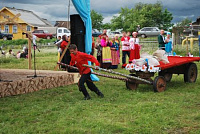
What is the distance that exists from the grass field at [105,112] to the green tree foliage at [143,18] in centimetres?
4429

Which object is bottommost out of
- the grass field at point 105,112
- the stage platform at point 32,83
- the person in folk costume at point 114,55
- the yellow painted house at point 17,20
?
the grass field at point 105,112

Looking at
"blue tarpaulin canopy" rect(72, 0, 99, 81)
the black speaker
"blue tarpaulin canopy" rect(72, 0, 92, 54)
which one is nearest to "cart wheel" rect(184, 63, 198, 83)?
"blue tarpaulin canopy" rect(72, 0, 99, 81)

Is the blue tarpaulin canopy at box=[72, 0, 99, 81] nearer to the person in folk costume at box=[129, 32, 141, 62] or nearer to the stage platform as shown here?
the stage platform

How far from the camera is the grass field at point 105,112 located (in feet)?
19.6

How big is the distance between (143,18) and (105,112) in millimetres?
50152

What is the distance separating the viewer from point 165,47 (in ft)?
50.7

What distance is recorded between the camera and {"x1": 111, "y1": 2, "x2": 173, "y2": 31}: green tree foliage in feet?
182

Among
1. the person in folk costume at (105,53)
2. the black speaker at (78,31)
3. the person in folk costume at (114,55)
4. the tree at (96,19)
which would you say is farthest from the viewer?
the tree at (96,19)

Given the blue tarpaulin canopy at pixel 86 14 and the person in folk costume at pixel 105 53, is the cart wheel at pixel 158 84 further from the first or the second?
the person in folk costume at pixel 105 53

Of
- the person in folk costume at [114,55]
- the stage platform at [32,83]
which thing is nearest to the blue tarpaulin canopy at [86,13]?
the stage platform at [32,83]

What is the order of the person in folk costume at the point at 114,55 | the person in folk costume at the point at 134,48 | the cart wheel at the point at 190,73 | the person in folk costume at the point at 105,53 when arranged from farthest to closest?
the person in folk costume at the point at 114,55, the person in folk costume at the point at 105,53, the person in folk costume at the point at 134,48, the cart wheel at the point at 190,73

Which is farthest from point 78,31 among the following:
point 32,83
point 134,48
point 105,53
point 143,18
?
point 143,18

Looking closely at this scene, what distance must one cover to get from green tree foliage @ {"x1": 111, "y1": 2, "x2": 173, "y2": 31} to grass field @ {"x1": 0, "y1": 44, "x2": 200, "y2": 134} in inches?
1744

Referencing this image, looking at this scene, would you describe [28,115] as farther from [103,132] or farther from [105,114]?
[103,132]
